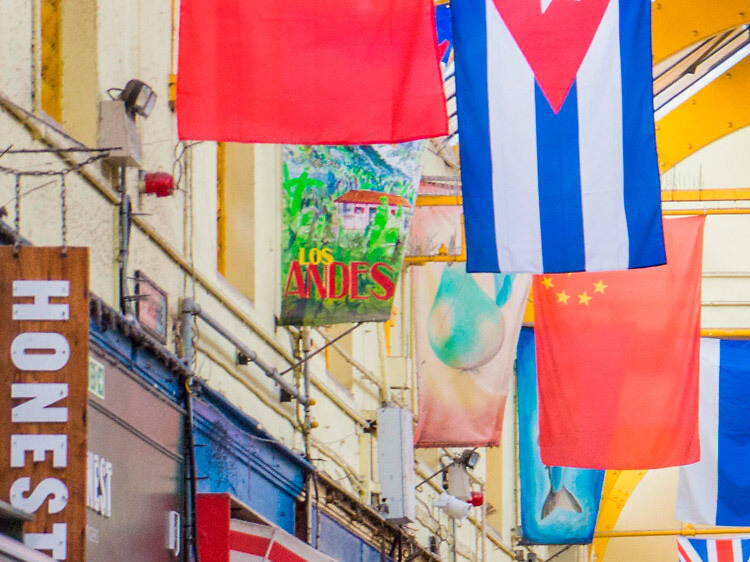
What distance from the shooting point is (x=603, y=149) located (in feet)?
35.4

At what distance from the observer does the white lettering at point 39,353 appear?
25.8 ft

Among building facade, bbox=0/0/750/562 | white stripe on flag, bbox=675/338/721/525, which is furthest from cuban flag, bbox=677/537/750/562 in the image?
building facade, bbox=0/0/750/562

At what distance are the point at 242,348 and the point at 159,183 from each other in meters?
2.13

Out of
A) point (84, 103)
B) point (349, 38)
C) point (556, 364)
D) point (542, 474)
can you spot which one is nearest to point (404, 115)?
point (349, 38)

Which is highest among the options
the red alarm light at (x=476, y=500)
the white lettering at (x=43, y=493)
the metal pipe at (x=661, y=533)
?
the white lettering at (x=43, y=493)

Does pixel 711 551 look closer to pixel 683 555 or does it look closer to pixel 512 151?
pixel 683 555

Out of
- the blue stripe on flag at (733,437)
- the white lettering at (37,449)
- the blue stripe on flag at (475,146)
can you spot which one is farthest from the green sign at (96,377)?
the blue stripe on flag at (733,437)

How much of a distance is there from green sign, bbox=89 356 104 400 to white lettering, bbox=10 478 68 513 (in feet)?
4.41

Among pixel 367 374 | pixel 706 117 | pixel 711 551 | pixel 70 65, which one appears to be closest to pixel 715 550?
pixel 711 551

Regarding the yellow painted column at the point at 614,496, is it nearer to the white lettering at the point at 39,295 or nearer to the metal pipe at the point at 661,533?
the metal pipe at the point at 661,533

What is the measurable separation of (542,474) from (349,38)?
11.4m

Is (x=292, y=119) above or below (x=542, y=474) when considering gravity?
above

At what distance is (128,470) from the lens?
9.83 metres

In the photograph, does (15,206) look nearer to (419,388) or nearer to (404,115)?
(404,115)
